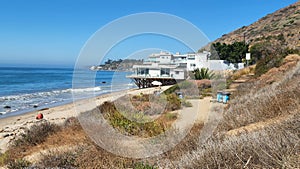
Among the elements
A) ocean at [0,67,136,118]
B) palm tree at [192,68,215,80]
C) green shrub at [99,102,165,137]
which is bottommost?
ocean at [0,67,136,118]

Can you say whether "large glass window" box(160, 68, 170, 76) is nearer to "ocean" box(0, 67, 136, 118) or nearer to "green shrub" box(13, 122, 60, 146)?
"ocean" box(0, 67, 136, 118)

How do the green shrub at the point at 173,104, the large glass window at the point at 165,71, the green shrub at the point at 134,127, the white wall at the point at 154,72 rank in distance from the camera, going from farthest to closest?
the white wall at the point at 154,72, the large glass window at the point at 165,71, the green shrub at the point at 173,104, the green shrub at the point at 134,127

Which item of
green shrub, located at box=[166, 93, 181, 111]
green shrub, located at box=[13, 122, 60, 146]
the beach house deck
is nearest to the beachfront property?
the beach house deck

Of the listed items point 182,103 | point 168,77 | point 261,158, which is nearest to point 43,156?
point 261,158

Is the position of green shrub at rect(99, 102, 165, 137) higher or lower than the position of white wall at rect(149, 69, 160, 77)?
lower

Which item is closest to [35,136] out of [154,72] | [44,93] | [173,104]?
[173,104]

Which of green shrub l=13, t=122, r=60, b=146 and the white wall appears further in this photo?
the white wall

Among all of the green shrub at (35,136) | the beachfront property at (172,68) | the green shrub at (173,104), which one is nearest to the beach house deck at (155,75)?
the beachfront property at (172,68)

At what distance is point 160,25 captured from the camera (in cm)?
668

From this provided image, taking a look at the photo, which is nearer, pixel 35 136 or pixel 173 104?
pixel 35 136

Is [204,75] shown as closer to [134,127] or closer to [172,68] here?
[172,68]

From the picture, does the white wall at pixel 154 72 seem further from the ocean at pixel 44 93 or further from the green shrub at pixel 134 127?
the green shrub at pixel 134 127

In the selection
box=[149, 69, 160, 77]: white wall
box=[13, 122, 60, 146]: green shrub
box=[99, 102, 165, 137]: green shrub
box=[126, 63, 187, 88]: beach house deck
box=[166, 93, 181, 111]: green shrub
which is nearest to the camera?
box=[99, 102, 165, 137]: green shrub

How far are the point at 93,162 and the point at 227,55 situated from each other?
38.6 metres
